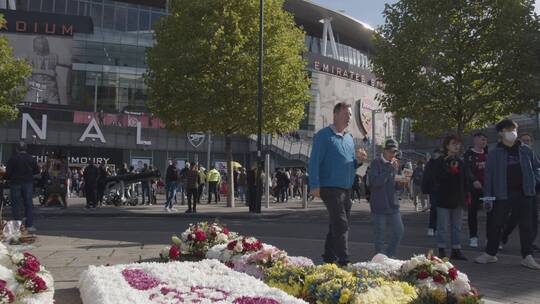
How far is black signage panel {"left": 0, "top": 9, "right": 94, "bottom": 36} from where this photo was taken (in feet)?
162

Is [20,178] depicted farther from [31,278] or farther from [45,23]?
[45,23]

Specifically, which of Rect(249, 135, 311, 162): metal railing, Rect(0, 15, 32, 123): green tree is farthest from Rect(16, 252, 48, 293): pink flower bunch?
Rect(249, 135, 311, 162): metal railing

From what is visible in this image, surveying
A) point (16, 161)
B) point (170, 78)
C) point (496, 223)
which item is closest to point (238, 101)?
point (170, 78)

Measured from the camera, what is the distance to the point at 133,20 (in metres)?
57.7

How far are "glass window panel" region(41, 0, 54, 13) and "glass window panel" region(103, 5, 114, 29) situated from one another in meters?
5.14

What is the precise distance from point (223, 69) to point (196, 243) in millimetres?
14998

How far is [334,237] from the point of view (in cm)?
661

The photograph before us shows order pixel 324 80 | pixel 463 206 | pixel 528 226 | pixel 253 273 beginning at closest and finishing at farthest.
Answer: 1. pixel 253 273
2. pixel 528 226
3. pixel 463 206
4. pixel 324 80

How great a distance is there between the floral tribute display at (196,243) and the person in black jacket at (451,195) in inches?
132

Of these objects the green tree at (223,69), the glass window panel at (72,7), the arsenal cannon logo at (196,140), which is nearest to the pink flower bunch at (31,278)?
the green tree at (223,69)

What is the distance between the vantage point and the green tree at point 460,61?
785 inches

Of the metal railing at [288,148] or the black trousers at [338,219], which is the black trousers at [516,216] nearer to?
the black trousers at [338,219]

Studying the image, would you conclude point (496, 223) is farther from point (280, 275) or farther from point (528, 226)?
point (280, 275)

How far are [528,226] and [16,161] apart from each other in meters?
9.99
